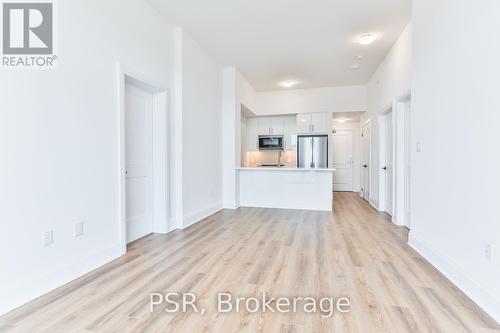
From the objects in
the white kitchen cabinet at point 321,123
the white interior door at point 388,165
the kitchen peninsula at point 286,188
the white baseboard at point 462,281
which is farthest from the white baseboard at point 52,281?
the white kitchen cabinet at point 321,123

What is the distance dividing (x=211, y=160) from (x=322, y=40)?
112 inches

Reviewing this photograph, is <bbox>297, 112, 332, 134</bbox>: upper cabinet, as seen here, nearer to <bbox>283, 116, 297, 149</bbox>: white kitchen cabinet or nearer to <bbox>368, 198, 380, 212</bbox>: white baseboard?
<bbox>283, 116, 297, 149</bbox>: white kitchen cabinet

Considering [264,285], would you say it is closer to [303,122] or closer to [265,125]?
[303,122]

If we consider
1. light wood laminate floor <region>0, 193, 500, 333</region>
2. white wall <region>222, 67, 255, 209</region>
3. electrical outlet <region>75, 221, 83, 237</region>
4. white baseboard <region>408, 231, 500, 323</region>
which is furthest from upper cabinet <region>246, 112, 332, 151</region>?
electrical outlet <region>75, 221, 83, 237</region>

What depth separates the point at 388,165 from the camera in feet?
16.2

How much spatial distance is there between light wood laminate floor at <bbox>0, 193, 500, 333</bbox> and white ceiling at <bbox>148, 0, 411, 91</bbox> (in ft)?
9.77

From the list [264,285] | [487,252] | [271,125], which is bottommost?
[264,285]

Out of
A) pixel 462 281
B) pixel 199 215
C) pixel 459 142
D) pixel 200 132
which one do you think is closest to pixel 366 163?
pixel 200 132

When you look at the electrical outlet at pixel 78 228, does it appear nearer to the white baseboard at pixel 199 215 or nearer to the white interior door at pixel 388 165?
the white baseboard at pixel 199 215

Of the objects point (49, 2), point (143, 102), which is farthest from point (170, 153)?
point (49, 2)

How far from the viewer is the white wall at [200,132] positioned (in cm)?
409

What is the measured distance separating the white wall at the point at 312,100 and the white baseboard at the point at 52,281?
225 inches

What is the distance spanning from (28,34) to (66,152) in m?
0.96

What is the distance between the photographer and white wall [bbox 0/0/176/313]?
6.04 feet
